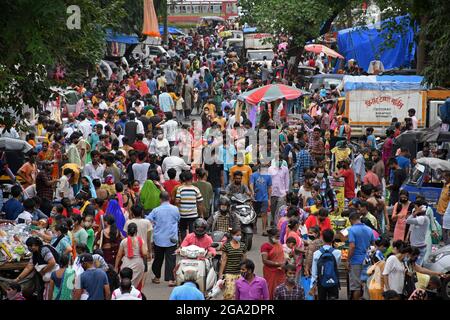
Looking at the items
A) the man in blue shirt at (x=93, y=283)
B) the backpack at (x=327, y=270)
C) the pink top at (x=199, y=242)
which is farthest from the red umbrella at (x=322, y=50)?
the man in blue shirt at (x=93, y=283)

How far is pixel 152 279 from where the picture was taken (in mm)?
16984

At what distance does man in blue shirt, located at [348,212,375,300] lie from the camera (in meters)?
14.8

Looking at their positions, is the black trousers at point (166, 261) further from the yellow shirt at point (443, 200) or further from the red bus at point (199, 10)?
the red bus at point (199, 10)

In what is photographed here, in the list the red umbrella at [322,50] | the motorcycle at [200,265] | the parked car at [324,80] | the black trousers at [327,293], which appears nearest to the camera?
the black trousers at [327,293]

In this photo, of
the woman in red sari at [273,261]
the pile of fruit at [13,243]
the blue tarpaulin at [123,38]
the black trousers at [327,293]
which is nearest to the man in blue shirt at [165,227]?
the pile of fruit at [13,243]

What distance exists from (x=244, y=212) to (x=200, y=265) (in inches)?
165

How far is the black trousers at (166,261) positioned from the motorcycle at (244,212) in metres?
1.89

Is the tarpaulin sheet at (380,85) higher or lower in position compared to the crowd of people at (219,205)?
higher

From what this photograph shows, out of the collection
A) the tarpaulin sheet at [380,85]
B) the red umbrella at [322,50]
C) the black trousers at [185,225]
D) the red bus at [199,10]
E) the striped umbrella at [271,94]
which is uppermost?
the red bus at [199,10]

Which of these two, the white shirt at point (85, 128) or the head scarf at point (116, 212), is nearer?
the head scarf at point (116, 212)

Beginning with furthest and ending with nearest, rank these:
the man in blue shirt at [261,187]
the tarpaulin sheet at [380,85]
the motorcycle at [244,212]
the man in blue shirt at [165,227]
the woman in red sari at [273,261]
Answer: the tarpaulin sheet at [380,85] < the man in blue shirt at [261,187] < the motorcycle at [244,212] < the man in blue shirt at [165,227] < the woman in red sari at [273,261]

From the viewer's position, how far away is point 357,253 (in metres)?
14.9

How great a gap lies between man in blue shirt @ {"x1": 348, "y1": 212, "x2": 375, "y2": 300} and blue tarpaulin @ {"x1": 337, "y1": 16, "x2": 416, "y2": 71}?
24.4 metres

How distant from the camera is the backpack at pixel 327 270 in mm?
13969
